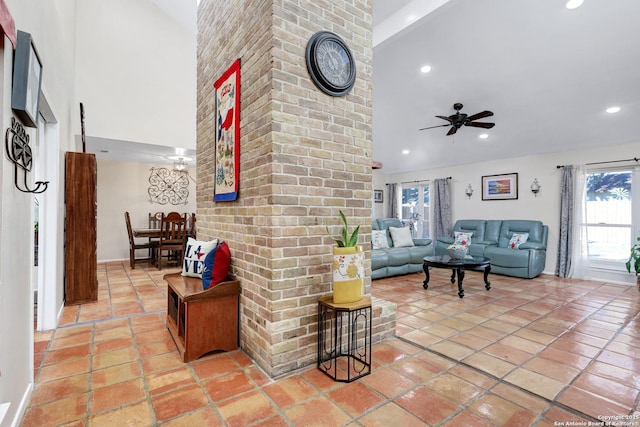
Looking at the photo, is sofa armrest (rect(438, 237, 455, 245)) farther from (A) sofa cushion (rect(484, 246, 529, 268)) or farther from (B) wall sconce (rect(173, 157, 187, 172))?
(B) wall sconce (rect(173, 157, 187, 172))

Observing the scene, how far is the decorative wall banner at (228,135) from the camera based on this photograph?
240cm

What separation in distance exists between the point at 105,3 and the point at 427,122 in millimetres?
5430

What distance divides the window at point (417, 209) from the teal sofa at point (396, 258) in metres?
2.12

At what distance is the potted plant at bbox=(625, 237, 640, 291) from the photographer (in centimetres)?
441

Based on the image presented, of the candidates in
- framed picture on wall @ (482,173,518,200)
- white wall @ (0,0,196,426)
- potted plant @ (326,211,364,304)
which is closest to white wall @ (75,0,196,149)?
white wall @ (0,0,196,426)

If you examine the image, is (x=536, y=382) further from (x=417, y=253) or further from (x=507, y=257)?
(x=507, y=257)

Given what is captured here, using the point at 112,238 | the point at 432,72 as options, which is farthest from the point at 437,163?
the point at 112,238

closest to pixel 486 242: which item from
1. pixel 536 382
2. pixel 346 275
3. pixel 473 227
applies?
pixel 473 227

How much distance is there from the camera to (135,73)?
494 centimetres

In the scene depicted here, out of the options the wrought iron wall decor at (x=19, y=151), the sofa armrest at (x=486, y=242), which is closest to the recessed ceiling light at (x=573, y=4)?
the sofa armrest at (x=486, y=242)

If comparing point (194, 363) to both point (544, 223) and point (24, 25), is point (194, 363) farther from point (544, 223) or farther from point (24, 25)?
point (544, 223)

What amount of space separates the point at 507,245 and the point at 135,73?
7.00 meters

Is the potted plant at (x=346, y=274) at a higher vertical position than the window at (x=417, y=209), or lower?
lower

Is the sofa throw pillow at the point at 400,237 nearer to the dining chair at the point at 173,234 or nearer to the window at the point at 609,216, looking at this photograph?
the window at the point at 609,216
